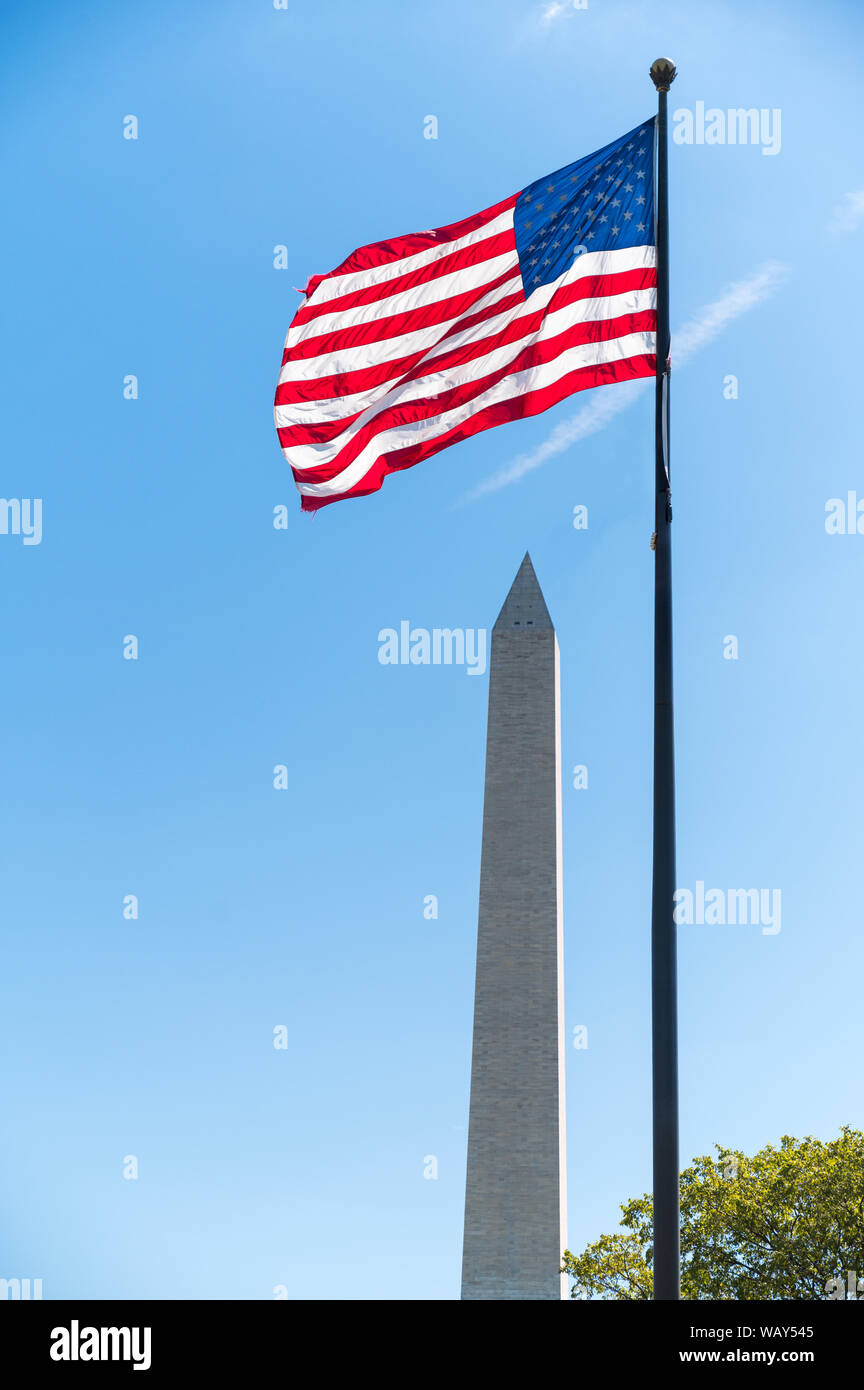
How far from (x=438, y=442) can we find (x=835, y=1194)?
23873mm

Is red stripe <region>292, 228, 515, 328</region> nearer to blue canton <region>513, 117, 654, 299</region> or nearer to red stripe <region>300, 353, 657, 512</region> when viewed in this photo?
blue canton <region>513, 117, 654, 299</region>

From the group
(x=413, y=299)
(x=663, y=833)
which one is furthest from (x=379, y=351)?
(x=663, y=833)

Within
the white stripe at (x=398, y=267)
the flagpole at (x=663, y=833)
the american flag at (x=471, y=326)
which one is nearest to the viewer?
the flagpole at (x=663, y=833)

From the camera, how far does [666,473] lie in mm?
10633

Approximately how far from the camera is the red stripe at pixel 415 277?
13.0 m

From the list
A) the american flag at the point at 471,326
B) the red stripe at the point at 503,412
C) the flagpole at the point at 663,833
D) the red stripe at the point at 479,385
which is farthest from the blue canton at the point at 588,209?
the red stripe at the point at 503,412

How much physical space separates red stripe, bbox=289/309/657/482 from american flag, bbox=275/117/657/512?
0.01 m

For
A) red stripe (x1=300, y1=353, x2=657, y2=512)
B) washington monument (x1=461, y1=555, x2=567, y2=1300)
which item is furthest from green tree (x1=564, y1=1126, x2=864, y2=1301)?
red stripe (x1=300, y1=353, x2=657, y2=512)

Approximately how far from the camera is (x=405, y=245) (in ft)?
45.2

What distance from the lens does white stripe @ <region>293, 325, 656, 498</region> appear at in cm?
1196

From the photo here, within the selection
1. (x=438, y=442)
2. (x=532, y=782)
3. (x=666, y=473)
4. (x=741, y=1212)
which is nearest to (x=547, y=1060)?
(x=532, y=782)

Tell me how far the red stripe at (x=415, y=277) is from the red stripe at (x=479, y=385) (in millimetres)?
1096

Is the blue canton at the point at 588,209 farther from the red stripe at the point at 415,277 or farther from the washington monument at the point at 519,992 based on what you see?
the washington monument at the point at 519,992

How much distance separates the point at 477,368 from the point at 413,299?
1183 millimetres
